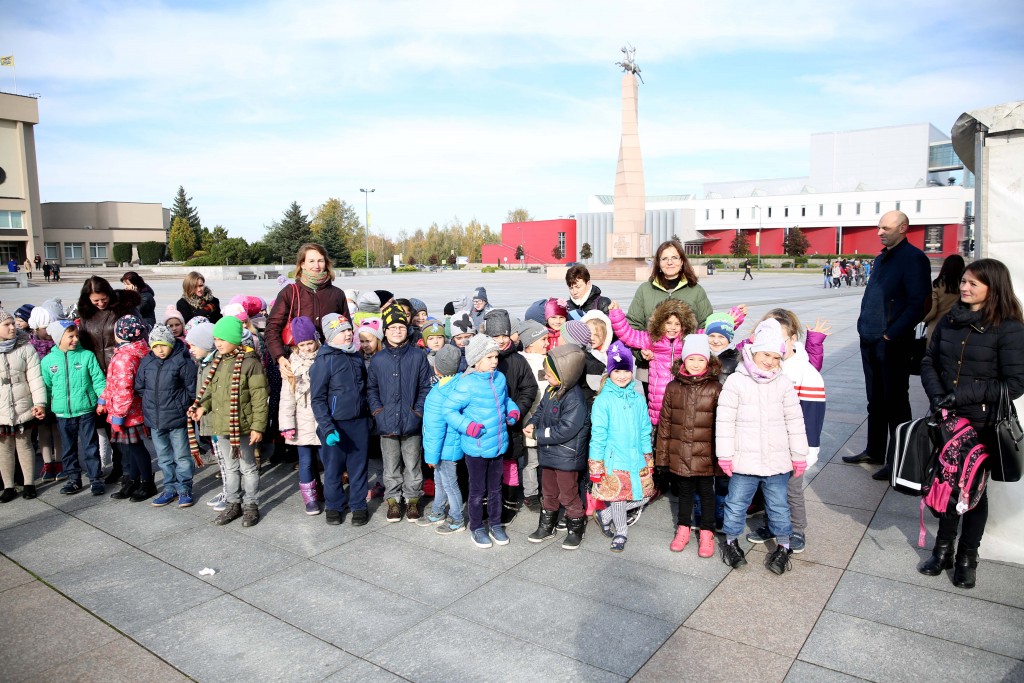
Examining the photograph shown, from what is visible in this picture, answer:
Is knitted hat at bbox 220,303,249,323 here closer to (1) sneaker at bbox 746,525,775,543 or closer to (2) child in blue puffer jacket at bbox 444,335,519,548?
(2) child in blue puffer jacket at bbox 444,335,519,548

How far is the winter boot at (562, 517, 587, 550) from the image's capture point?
14.8ft

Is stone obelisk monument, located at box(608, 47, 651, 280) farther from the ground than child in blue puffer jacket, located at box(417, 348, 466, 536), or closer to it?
farther from the ground

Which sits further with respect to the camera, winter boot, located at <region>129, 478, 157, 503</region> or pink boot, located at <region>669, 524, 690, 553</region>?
winter boot, located at <region>129, 478, 157, 503</region>

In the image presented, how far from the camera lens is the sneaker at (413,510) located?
5035 millimetres

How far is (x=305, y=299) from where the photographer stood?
18.4 feet

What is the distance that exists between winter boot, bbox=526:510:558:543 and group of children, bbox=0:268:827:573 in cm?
1

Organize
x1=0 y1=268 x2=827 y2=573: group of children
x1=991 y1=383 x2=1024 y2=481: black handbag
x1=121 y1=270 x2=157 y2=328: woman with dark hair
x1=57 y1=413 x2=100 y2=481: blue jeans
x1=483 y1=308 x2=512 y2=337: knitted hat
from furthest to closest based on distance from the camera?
x1=121 y1=270 x2=157 y2=328: woman with dark hair
x1=57 y1=413 x2=100 y2=481: blue jeans
x1=483 y1=308 x2=512 y2=337: knitted hat
x1=0 y1=268 x2=827 y2=573: group of children
x1=991 y1=383 x2=1024 y2=481: black handbag

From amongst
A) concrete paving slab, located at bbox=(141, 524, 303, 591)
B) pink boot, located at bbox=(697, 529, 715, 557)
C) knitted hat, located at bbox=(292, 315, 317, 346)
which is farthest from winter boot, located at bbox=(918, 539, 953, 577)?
knitted hat, located at bbox=(292, 315, 317, 346)

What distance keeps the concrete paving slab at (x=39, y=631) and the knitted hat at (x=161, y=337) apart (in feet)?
6.21

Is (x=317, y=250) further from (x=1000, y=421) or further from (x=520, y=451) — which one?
(x=1000, y=421)

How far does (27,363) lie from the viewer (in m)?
5.64

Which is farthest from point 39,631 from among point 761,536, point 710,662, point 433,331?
point 761,536

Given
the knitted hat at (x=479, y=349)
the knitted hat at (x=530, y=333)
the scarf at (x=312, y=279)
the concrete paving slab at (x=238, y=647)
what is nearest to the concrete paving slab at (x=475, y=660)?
the concrete paving slab at (x=238, y=647)

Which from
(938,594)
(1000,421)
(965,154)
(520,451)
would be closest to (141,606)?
(520,451)
